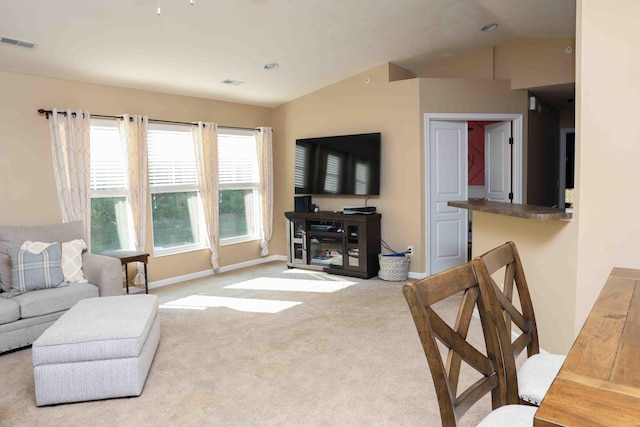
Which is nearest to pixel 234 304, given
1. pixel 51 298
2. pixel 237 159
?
pixel 51 298

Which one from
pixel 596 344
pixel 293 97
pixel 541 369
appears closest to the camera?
pixel 596 344

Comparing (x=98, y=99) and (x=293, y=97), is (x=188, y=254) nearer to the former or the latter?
(x=98, y=99)

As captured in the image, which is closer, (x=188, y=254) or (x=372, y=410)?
(x=372, y=410)

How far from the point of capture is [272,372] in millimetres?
2930

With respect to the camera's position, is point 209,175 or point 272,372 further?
point 209,175

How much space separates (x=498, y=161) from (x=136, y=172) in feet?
15.3

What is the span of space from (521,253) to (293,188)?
4.00m

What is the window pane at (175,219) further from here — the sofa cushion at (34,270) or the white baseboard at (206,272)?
the sofa cushion at (34,270)

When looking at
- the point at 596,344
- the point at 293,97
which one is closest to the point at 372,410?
the point at 596,344

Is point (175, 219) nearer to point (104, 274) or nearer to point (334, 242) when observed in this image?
point (104, 274)

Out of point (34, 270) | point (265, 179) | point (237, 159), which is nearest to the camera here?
point (34, 270)

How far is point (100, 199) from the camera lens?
4.87m

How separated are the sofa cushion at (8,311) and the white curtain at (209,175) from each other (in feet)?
8.86

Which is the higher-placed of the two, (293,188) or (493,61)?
(493,61)
